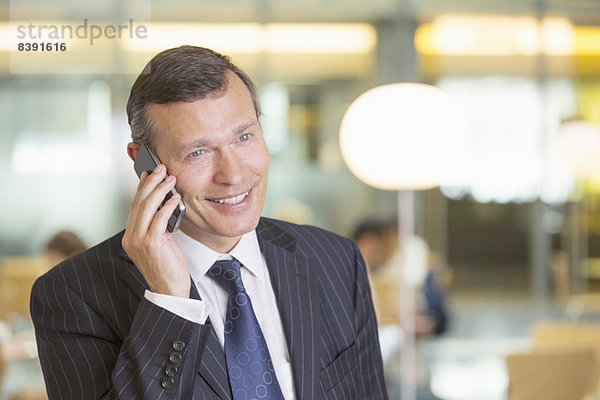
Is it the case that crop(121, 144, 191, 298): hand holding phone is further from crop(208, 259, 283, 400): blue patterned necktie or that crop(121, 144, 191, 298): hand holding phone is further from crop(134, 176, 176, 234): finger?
crop(208, 259, 283, 400): blue patterned necktie

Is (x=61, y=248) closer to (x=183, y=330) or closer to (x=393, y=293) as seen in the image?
(x=393, y=293)

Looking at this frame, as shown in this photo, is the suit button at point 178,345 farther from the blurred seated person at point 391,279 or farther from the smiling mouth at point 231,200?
the blurred seated person at point 391,279

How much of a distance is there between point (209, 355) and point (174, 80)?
490 mm

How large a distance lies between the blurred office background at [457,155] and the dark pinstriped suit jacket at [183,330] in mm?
5217

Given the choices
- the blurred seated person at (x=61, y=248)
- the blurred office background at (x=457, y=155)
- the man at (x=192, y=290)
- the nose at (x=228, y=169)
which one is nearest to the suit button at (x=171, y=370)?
the man at (x=192, y=290)

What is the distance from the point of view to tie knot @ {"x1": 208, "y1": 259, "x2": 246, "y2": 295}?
60.2 inches

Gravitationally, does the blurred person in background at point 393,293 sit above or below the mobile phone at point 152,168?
below

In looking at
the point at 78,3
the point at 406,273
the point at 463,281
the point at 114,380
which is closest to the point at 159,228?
the point at 114,380

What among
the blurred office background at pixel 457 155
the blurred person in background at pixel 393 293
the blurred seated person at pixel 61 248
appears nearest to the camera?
the blurred seated person at pixel 61 248

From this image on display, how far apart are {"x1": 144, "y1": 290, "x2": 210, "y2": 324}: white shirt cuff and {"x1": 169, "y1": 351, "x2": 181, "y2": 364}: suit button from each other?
61 mm

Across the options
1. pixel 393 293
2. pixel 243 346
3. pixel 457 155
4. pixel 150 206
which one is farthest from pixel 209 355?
pixel 457 155

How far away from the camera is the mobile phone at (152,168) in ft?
4.62

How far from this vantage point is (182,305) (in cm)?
137

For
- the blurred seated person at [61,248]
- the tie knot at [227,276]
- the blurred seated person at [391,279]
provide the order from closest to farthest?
the tie knot at [227,276]
the blurred seated person at [61,248]
the blurred seated person at [391,279]
